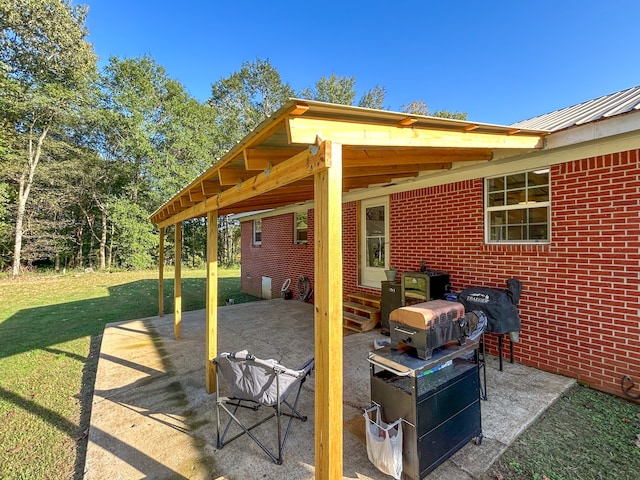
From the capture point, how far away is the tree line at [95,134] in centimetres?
1384

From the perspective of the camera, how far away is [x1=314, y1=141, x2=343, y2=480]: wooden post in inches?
69.5

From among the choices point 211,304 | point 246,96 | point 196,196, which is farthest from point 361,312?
point 246,96

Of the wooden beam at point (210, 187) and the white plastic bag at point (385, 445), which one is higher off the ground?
the wooden beam at point (210, 187)

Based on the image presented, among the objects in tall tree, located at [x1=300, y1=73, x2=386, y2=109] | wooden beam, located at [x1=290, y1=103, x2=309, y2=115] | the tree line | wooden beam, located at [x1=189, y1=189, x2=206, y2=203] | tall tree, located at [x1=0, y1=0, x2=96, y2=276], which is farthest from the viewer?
tall tree, located at [x1=300, y1=73, x2=386, y2=109]

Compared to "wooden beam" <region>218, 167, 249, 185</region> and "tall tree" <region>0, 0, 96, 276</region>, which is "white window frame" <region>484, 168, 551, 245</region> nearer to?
"wooden beam" <region>218, 167, 249, 185</region>

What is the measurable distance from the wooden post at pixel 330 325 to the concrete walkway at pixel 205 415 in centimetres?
61

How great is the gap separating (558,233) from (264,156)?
11.8ft

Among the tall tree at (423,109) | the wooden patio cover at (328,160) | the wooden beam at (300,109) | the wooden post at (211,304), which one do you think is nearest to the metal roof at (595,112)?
the wooden patio cover at (328,160)

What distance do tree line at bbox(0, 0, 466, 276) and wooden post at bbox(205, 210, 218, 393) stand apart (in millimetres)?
15637

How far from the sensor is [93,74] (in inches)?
618

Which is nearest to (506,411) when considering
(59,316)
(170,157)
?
(59,316)

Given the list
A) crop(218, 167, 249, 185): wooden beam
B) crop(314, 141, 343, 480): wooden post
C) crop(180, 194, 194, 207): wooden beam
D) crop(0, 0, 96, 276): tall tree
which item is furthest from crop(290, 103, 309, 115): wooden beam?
crop(0, 0, 96, 276): tall tree

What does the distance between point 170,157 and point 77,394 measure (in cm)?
1731

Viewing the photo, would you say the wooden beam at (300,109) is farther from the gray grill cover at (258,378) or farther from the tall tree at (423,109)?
the tall tree at (423,109)
